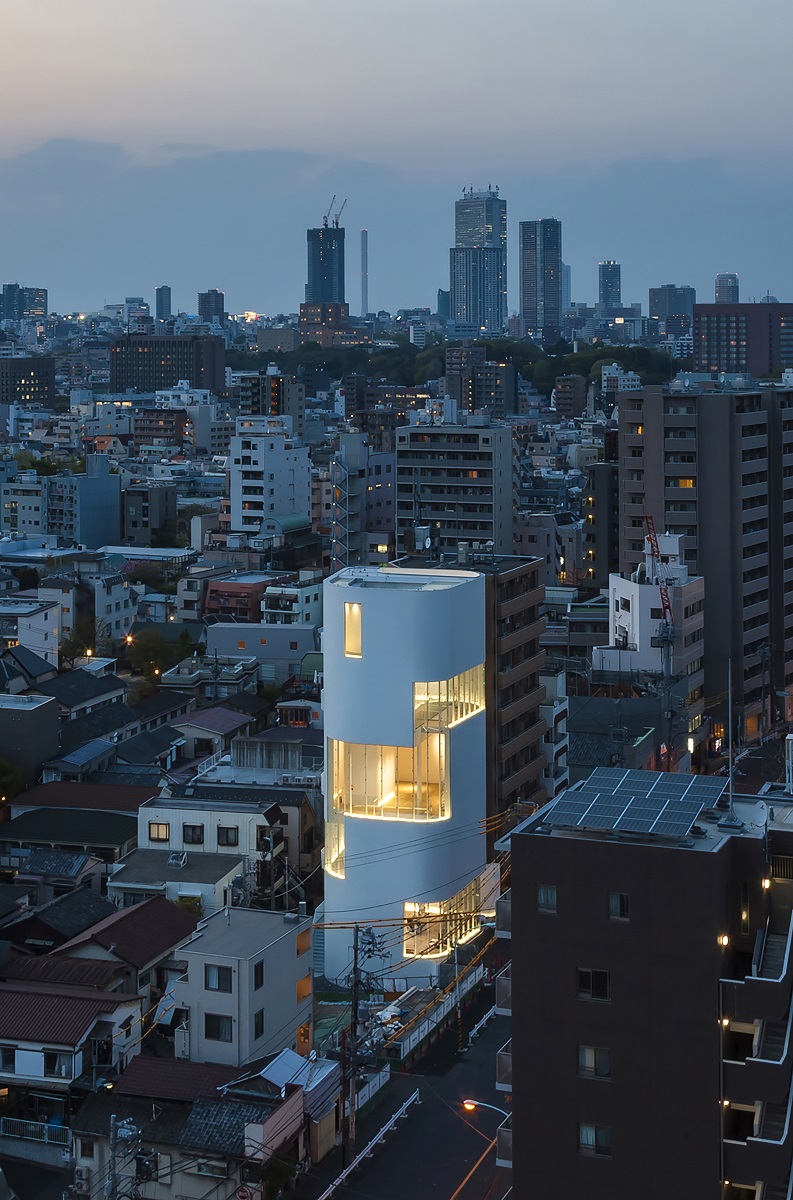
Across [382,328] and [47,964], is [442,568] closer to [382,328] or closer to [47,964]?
[47,964]

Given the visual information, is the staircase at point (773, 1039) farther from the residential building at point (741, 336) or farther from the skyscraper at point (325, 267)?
the skyscraper at point (325, 267)

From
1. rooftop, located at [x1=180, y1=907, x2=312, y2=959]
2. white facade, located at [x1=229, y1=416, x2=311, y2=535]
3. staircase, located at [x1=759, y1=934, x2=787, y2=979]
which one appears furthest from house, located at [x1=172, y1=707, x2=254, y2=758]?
white facade, located at [x1=229, y1=416, x2=311, y2=535]

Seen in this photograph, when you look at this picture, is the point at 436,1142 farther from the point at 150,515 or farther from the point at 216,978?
the point at 150,515

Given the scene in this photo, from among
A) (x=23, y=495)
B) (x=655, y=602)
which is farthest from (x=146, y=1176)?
(x=23, y=495)

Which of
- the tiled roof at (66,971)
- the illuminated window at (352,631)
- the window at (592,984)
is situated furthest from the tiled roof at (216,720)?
the window at (592,984)

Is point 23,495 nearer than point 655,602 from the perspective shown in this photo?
No

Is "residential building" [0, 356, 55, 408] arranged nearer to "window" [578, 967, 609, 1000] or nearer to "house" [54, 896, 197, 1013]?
"house" [54, 896, 197, 1013]
